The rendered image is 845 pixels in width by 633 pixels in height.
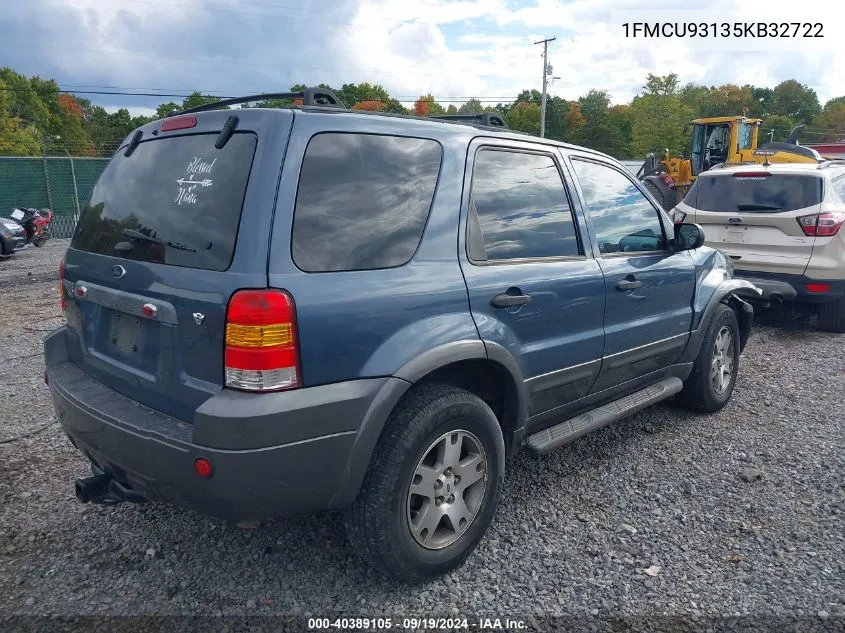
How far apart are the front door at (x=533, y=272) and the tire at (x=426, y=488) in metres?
0.36

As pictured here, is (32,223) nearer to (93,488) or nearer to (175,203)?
(93,488)

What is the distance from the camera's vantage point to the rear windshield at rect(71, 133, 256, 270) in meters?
2.36

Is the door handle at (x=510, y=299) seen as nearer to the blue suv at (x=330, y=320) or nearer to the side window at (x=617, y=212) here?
the blue suv at (x=330, y=320)

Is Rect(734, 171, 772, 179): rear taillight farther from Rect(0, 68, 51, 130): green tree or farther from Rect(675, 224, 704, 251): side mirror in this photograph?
Rect(0, 68, 51, 130): green tree

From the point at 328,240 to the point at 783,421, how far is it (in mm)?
3870

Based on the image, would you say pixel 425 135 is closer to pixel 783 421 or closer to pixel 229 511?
pixel 229 511

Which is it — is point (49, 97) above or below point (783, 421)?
above

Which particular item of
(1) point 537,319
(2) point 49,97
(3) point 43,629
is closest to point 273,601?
(3) point 43,629

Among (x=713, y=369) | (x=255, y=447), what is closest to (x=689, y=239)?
(x=713, y=369)

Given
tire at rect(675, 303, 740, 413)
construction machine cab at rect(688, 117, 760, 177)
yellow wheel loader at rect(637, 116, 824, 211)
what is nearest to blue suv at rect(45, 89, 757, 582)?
tire at rect(675, 303, 740, 413)

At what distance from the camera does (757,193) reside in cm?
700

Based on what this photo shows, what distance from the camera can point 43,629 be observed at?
246 centimetres

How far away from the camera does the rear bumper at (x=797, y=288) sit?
670 cm

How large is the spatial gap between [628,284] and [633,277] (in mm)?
96
